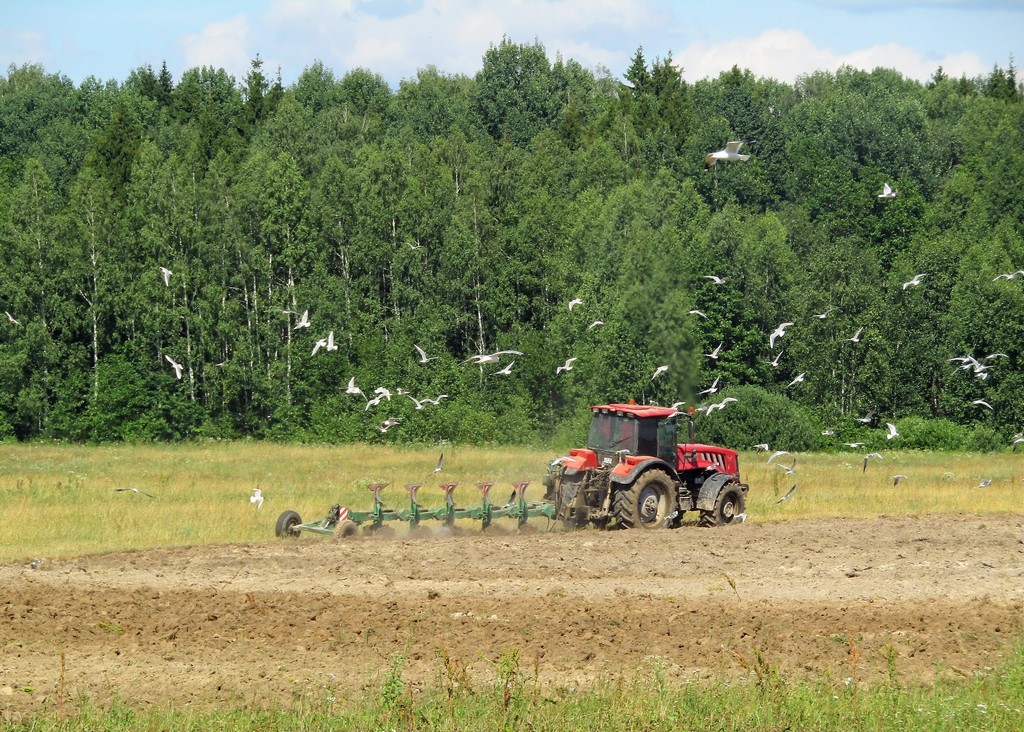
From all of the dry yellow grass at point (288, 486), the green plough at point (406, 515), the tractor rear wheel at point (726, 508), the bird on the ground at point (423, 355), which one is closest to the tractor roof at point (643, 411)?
the tractor rear wheel at point (726, 508)

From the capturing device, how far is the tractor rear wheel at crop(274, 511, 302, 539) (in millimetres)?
21453

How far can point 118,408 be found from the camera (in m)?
53.1

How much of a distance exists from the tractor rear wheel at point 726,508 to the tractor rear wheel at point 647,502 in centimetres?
96

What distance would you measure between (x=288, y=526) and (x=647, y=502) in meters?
6.02

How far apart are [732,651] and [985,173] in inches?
2621

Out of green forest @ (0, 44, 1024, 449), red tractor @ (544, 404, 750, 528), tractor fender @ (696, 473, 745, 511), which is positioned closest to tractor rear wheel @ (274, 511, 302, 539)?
red tractor @ (544, 404, 750, 528)

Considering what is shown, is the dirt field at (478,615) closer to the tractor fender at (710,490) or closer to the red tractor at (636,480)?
the red tractor at (636,480)

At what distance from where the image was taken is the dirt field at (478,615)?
12156mm

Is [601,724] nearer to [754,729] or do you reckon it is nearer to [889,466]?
[754,729]

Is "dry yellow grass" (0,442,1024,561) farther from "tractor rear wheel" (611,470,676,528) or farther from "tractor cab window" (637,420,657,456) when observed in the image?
"tractor cab window" (637,420,657,456)

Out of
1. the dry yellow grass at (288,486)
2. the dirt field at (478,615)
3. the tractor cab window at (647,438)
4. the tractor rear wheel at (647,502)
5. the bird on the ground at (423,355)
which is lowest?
the dirt field at (478,615)

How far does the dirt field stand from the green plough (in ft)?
1.85

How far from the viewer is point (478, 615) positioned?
14.4 meters

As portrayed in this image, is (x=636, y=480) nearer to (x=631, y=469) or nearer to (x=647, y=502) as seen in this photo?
(x=631, y=469)
